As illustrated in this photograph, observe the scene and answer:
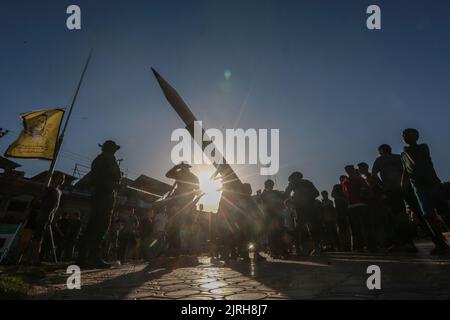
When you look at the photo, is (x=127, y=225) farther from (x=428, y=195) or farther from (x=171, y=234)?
(x=428, y=195)

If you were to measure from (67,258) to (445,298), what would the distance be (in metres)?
11.6

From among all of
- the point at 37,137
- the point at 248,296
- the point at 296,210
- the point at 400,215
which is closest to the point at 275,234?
the point at 296,210

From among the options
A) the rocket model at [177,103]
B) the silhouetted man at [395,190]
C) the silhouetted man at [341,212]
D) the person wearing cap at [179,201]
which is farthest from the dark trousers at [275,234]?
the rocket model at [177,103]

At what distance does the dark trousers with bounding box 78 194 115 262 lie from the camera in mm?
5352

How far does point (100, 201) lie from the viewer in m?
5.60

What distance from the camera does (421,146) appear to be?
16.6 feet

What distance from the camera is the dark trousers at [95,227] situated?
5.35 metres

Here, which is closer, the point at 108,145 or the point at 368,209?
the point at 108,145

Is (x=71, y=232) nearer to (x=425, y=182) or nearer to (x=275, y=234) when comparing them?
(x=275, y=234)

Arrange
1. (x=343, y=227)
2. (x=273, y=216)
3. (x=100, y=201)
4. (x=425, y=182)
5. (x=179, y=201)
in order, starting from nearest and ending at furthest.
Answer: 1. (x=425, y=182)
2. (x=100, y=201)
3. (x=179, y=201)
4. (x=273, y=216)
5. (x=343, y=227)

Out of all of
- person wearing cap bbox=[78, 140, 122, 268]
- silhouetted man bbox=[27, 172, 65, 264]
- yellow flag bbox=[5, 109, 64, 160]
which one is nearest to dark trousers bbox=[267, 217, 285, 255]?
person wearing cap bbox=[78, 140, 122, 268]

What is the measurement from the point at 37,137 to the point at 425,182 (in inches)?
499

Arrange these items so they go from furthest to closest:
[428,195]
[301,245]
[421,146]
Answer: [301,245], [421,146], [428,195]
